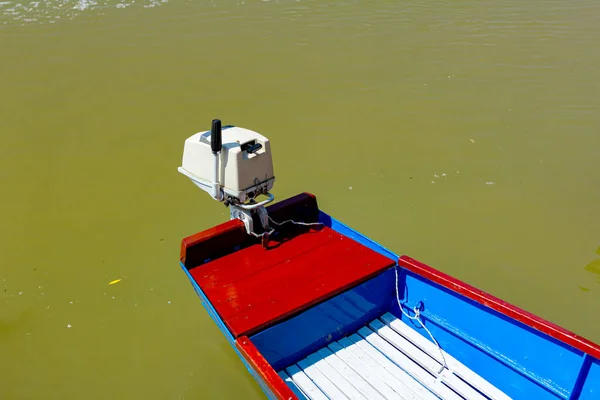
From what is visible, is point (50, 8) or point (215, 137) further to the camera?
point (50, 8)

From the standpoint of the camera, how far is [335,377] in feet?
11.5

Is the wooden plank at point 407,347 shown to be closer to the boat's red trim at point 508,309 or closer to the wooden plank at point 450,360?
the wooden plank at point 450,360

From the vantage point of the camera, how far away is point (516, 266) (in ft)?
15.9

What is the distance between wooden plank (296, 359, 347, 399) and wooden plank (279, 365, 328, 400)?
0.07ft

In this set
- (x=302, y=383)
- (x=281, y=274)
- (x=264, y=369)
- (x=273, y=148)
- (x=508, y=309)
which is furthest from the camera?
(x=273, y=148)

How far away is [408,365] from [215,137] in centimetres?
199

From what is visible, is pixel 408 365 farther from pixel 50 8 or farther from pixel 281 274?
pixel 50 8

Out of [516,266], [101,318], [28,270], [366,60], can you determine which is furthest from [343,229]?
[366,60]

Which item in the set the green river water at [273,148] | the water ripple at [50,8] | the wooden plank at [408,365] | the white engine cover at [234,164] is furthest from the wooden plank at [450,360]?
the water ripple at [50,8]

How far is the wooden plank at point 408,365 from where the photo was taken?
3.37 m

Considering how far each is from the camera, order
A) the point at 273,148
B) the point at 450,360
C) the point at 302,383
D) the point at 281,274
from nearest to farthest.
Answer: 1. the point at 302,383
2. the point at 450,360
3. the point at 281,274
4. the point at 273,148

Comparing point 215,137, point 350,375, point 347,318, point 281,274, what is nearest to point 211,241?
point 281,274

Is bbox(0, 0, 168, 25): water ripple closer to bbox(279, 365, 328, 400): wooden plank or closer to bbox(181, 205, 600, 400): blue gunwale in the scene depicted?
bbox(181, 205, 600, 400): blue gunwale

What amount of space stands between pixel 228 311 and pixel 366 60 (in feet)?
20.5
